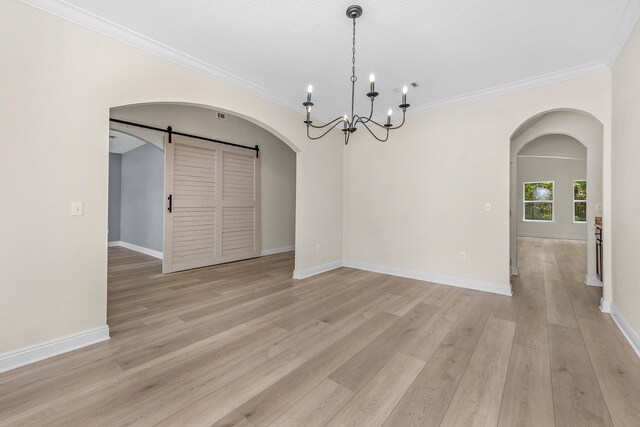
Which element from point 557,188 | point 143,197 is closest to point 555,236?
point 557,188

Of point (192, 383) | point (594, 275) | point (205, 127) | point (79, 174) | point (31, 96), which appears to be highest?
point (205, 127)

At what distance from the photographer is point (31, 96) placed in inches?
79.7

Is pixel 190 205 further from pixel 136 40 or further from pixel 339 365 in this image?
pixel 339 365

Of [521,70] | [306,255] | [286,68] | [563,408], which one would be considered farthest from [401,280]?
[286,68]

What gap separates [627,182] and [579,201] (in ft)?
30.8

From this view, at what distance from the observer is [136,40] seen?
254 cm

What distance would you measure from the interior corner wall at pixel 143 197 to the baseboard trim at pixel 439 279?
429 centimetres

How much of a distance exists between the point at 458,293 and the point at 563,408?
213 centimetres

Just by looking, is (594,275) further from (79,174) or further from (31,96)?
(31,96)

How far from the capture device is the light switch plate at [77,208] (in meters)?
2.24

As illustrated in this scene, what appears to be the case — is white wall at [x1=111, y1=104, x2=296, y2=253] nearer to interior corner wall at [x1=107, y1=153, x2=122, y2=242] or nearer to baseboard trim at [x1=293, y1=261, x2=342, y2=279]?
baseboard trim at [x1=293, y1=261, x2=342, y2=279]

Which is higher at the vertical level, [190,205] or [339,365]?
[190,205]

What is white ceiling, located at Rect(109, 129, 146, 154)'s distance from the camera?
235 inches

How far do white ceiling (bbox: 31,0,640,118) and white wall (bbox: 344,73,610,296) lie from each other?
32 cm
